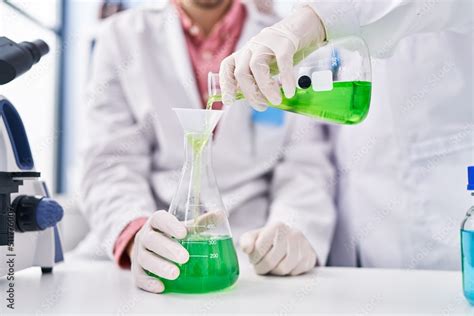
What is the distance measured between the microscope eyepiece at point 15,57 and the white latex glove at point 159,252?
395 millimetres

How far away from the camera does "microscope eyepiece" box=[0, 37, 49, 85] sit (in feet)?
2.93

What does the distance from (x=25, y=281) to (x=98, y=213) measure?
367 millimetres

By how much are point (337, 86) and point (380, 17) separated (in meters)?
0.20

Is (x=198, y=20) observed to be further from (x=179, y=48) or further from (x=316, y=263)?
(x=316, y=263)

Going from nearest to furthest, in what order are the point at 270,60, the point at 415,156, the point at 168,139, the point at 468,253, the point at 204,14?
the point at 468,253
the point at 270,60
the point at 415,156
the point at 168,139
the point at 204,14

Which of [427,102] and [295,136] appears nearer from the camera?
[427,102]

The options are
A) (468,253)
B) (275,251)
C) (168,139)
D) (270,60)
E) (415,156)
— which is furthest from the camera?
(168,139)

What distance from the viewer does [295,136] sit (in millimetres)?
1594

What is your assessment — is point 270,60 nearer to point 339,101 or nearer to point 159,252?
point 339,101

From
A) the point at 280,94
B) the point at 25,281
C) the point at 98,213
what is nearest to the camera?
the point at 280,94

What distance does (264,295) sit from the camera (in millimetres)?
920

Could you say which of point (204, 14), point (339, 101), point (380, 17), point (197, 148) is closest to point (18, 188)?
point (197, 148)

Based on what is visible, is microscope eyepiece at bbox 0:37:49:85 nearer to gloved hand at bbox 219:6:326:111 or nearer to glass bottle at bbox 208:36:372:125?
gloved hand at bbox 219:6:326:111

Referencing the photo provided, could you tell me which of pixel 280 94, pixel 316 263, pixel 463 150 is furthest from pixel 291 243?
pixel 463 150
